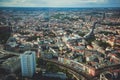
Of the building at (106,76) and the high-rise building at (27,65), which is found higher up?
the high-rise building at (27,65)

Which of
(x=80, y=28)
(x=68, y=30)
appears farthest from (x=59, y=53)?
(x=80, y=28)

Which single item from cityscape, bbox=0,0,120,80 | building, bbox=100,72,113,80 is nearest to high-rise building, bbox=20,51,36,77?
cityscape, bbox=0,0,120,80

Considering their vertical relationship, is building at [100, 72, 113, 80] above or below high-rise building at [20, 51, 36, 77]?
below

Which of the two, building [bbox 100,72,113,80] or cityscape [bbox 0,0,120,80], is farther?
cityscape [bbox 0,0,120,80]

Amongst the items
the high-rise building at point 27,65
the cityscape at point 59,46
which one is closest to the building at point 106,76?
the cityscape at point 59,46

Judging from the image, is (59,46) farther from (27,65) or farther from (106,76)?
(106,76)

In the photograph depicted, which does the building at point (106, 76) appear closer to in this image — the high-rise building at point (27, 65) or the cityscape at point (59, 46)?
the cityscape at point (59, 46)

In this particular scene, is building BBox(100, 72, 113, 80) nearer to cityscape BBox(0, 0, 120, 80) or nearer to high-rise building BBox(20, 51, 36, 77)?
cityscape BBox(0, 0, 120, 80)

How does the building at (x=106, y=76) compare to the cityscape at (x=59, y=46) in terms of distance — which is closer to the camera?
the building at (x=106, y=76)

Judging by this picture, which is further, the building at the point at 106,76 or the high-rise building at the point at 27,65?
the high-rise building at the point at 27,65
